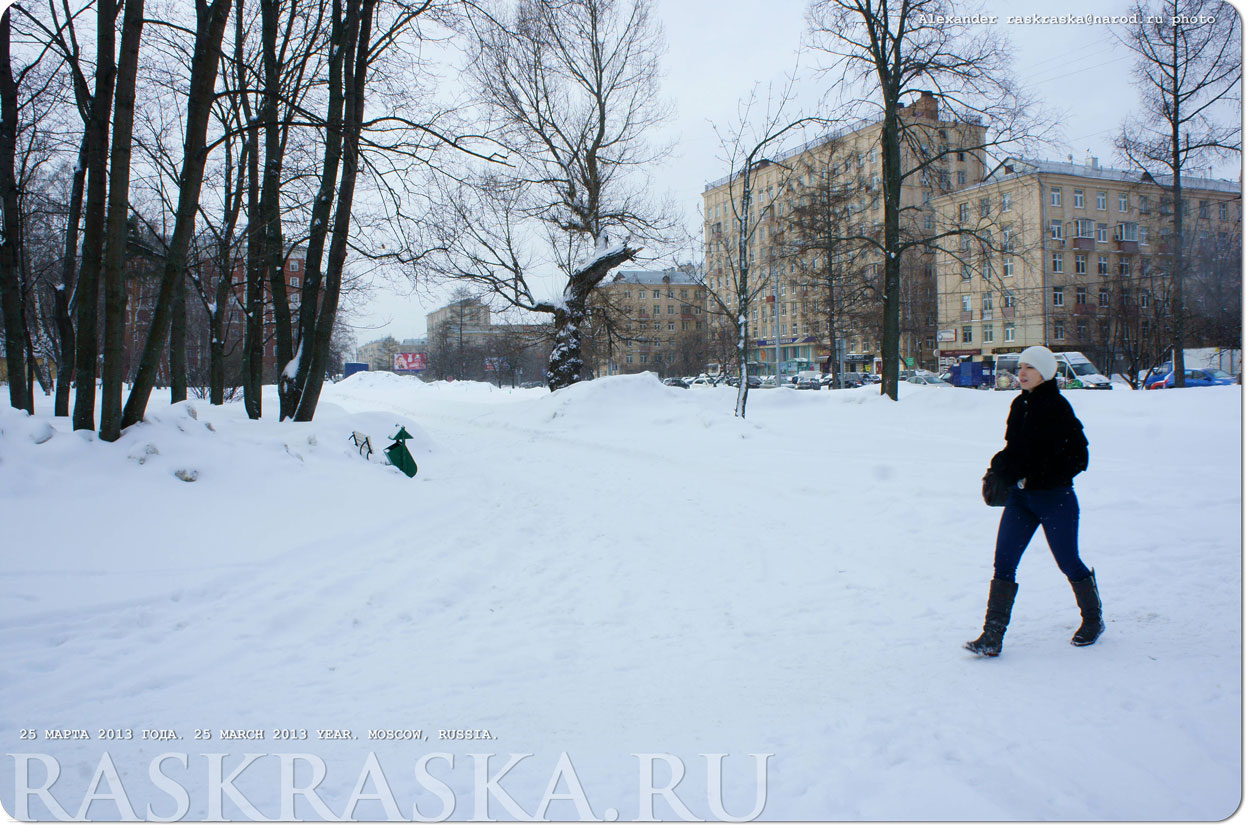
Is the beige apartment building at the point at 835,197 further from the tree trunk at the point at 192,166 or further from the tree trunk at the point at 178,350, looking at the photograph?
the tree trunk at the point at 178,350

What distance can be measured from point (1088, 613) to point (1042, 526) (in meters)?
0.58

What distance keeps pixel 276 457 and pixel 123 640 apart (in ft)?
12.1

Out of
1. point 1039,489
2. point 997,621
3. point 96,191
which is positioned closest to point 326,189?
point 96,191

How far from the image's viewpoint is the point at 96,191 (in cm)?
678

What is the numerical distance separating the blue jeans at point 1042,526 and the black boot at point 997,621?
0.24ft

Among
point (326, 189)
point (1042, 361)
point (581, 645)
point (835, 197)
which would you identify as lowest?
point (581, 645)

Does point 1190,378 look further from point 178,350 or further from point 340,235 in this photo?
point 178,350

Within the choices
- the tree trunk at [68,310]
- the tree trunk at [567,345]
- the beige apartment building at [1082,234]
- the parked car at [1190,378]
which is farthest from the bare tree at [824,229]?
the tree trunk at [68,310]

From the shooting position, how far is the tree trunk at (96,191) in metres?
6.76

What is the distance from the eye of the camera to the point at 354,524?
6.80 meters

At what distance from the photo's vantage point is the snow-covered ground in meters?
2.79

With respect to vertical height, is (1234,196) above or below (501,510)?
above

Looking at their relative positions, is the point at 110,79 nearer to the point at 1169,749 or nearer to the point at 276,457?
the point at 276,457

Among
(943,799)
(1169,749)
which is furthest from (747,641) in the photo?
(1169,749)
